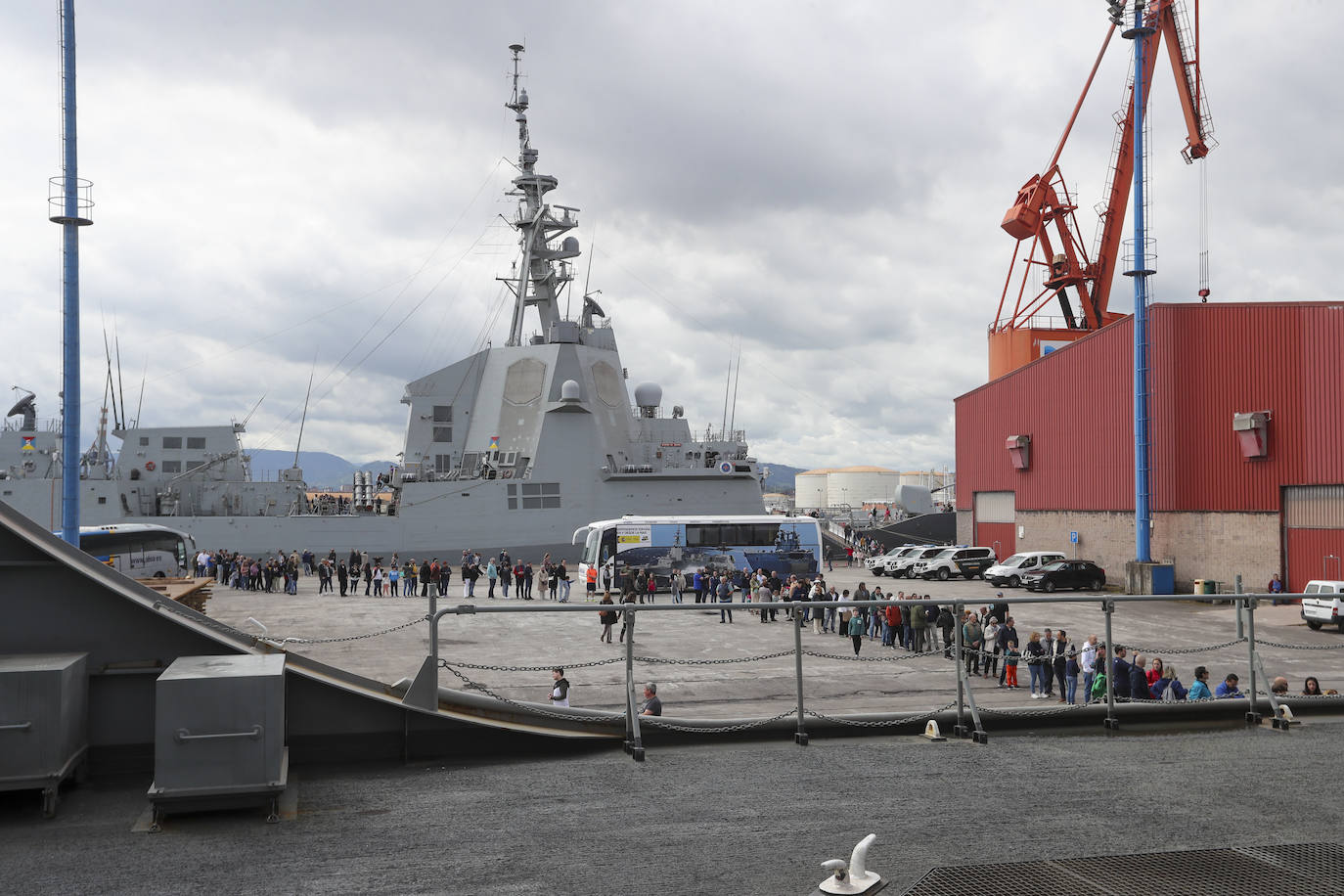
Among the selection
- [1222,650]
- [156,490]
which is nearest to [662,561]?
[1222,650]

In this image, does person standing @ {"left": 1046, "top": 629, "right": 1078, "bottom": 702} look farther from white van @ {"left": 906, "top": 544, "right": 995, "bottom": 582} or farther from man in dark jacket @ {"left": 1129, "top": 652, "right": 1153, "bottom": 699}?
white van @ {"left": 906, "top": 544, "right": 995, "bottom": 582}

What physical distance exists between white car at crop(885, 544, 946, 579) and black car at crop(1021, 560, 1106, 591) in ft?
19.5

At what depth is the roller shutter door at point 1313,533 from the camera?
95.0 ft

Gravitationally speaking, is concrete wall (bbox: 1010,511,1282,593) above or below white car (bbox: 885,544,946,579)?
above

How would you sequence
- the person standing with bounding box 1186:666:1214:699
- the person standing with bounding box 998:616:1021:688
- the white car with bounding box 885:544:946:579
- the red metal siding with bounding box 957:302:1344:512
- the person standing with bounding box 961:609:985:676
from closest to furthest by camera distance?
the person standing with bounding box 1186:666:1214:699 → the person standing with bounding box 998:616:1021:688 → the person standing with bounding box 961:609:985:676 → the red metal siding with bounding box 957:302:1344:512 → the white car with bounding box 885:544:946:579

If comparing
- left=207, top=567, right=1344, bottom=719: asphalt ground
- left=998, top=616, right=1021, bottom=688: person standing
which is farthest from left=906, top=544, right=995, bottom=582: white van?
left=998, top=616, right=1021, bottom=688: person standing

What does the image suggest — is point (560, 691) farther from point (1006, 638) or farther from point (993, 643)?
point (993, 643)

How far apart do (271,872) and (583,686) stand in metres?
6.98

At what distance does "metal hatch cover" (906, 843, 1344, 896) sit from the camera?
5.47m

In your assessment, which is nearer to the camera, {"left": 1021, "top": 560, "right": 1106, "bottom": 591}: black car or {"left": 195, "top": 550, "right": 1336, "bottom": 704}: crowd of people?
{"left": 195, "top": 550, "right": 1336, "bottom": 704}: crowd of people

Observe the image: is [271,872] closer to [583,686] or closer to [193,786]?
[193,786]

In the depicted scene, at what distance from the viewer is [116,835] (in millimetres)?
6430

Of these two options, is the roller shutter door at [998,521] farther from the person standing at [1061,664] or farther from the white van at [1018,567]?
the person standing at [1061,664]

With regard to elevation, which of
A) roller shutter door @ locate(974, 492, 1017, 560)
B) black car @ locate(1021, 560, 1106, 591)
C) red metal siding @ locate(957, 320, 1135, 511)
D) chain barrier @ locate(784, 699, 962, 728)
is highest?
red metal siding @ locate(957, 320, 1135, 511)
